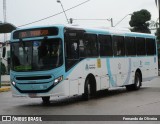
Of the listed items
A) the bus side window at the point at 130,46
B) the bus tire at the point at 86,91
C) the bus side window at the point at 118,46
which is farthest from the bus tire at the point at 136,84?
the bus tire at the point at 86,91

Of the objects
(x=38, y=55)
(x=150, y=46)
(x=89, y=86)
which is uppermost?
(x=38, y=55)

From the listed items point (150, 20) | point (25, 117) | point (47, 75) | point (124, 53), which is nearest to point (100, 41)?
point (124, 53)

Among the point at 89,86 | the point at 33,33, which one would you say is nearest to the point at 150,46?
the point at 89,86

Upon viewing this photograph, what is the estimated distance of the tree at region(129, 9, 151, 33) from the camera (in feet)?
233

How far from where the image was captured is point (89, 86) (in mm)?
18719

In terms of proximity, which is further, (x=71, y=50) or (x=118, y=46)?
(x=118, y=46)

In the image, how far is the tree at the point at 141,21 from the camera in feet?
233

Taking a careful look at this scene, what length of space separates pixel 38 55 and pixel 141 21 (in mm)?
55303

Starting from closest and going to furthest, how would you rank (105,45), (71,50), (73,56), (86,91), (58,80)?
(58,80) < (71,50) < (73,56) < (86,91) < (105,45)

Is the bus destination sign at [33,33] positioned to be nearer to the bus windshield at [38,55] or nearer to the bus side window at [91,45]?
the bus windshield at [38,55]

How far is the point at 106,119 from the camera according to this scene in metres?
12.6

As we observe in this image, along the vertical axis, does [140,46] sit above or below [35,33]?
below

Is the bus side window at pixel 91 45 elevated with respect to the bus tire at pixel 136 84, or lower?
elevated

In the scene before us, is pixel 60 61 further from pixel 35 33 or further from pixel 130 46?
pixel 130 46
